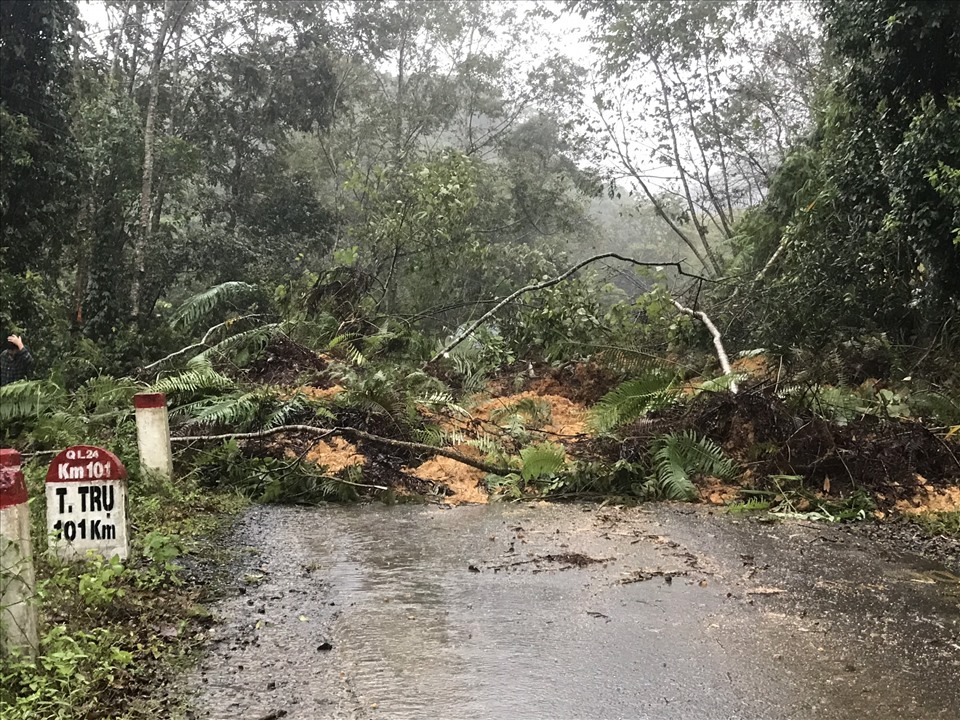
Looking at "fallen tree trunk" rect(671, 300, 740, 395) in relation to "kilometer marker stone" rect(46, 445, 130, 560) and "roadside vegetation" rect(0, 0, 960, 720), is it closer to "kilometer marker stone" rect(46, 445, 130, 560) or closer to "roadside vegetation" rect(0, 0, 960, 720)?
"roadside vegetation" rect(0, 0, 960, 720)

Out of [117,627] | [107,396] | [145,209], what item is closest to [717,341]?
[107,396]

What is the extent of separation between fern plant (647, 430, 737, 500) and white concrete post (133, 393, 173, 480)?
417cm

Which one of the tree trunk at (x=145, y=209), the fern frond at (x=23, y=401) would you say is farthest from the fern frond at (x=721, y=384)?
the tree trunk at (x=145, y=209)

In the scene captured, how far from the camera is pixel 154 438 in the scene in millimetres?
6836

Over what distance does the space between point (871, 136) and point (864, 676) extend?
376 inches

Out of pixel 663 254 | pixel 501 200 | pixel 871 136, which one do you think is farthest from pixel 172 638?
pixel 663 254

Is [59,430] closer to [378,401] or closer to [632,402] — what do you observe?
[378,401]

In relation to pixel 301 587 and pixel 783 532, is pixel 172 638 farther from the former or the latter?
pixel 783 532

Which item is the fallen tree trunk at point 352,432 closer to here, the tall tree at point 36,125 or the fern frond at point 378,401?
the fern frond at point 378,401

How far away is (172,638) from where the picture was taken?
12.4 feet

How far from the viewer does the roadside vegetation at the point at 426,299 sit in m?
7.01

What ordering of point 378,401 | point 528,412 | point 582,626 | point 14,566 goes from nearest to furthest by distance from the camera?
1. point 14,566
2. point 582,626
3. point 378,401
4. point 528,412

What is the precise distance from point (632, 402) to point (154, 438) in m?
4.68

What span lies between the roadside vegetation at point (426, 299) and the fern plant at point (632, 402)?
0.04 meters
